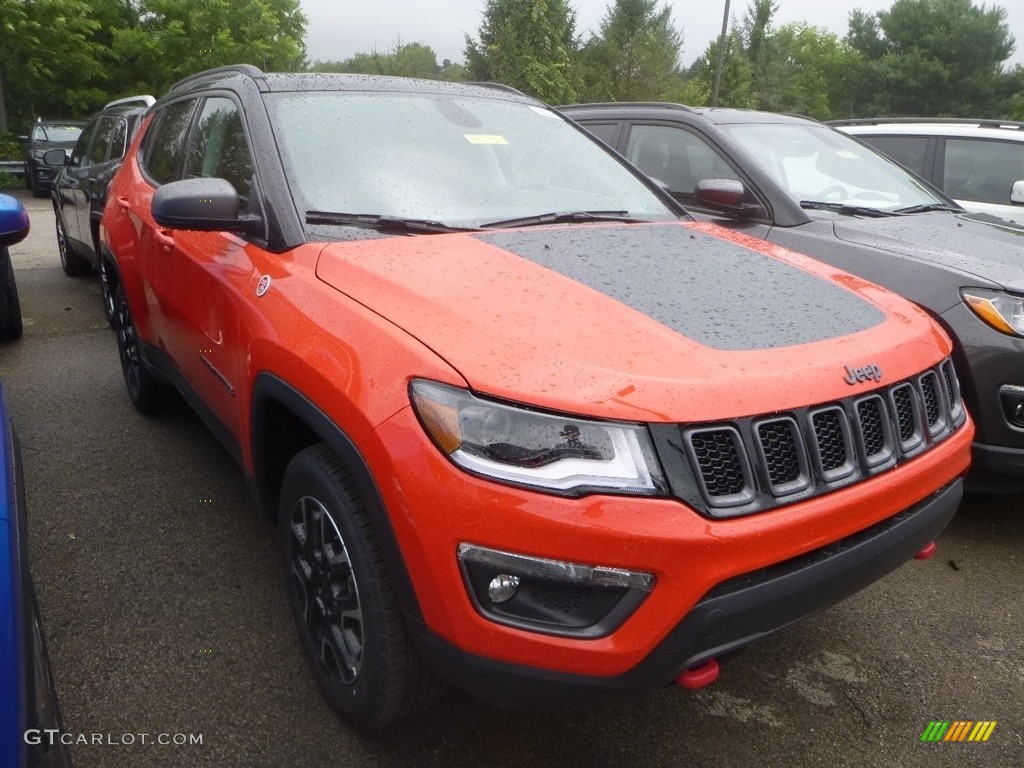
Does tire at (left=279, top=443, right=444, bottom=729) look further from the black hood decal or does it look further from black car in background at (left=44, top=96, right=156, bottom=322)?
black car in background at (left=44, top=96, right=156, bottom=322)

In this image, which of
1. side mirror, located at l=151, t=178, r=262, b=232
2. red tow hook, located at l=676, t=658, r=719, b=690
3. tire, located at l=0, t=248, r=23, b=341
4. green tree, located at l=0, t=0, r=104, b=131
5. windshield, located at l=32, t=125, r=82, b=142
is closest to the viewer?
red tow hook, located at l=676, t=658, r=719, b=690

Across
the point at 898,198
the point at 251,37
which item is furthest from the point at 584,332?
the point at 251,37

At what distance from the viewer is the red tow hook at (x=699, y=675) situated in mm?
1823

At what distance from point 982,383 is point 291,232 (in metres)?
2.57

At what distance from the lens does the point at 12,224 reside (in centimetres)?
226

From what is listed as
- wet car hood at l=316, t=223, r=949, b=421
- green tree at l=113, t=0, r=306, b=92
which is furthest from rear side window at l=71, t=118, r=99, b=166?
green tree at l=113, t=0, r=306, b=92

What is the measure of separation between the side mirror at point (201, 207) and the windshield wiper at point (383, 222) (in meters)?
0.20

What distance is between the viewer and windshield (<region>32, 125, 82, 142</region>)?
57.9 ft

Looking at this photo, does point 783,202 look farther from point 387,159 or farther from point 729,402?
point 729,402

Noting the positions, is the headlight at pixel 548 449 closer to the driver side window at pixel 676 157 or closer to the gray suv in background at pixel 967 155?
the driver side window at pixel 676 157

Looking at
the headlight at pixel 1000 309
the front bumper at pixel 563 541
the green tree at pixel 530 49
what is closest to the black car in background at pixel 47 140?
the headlight at pixel 1000 309

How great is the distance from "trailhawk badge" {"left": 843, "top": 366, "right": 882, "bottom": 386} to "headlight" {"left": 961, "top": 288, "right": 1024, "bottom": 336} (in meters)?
1.59

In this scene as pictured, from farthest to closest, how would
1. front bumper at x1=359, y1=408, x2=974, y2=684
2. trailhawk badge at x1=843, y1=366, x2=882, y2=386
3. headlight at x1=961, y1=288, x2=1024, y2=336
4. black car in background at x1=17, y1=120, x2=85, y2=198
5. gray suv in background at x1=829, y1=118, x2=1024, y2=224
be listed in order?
1. black car in background at x1=17, y1=120, x2=85, y2=198
2. gray suv in background at x1=829, y1=118, x2=1024, y2=224
3. headlight at x1=961, y1=288, x2=1024, y2=336
4. trailhawk badge at x1=843, y1=366, x2=882, y2=386
5. front bumper at x1=359, y1=408, x2=974, y2=684

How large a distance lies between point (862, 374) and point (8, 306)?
556 cm
